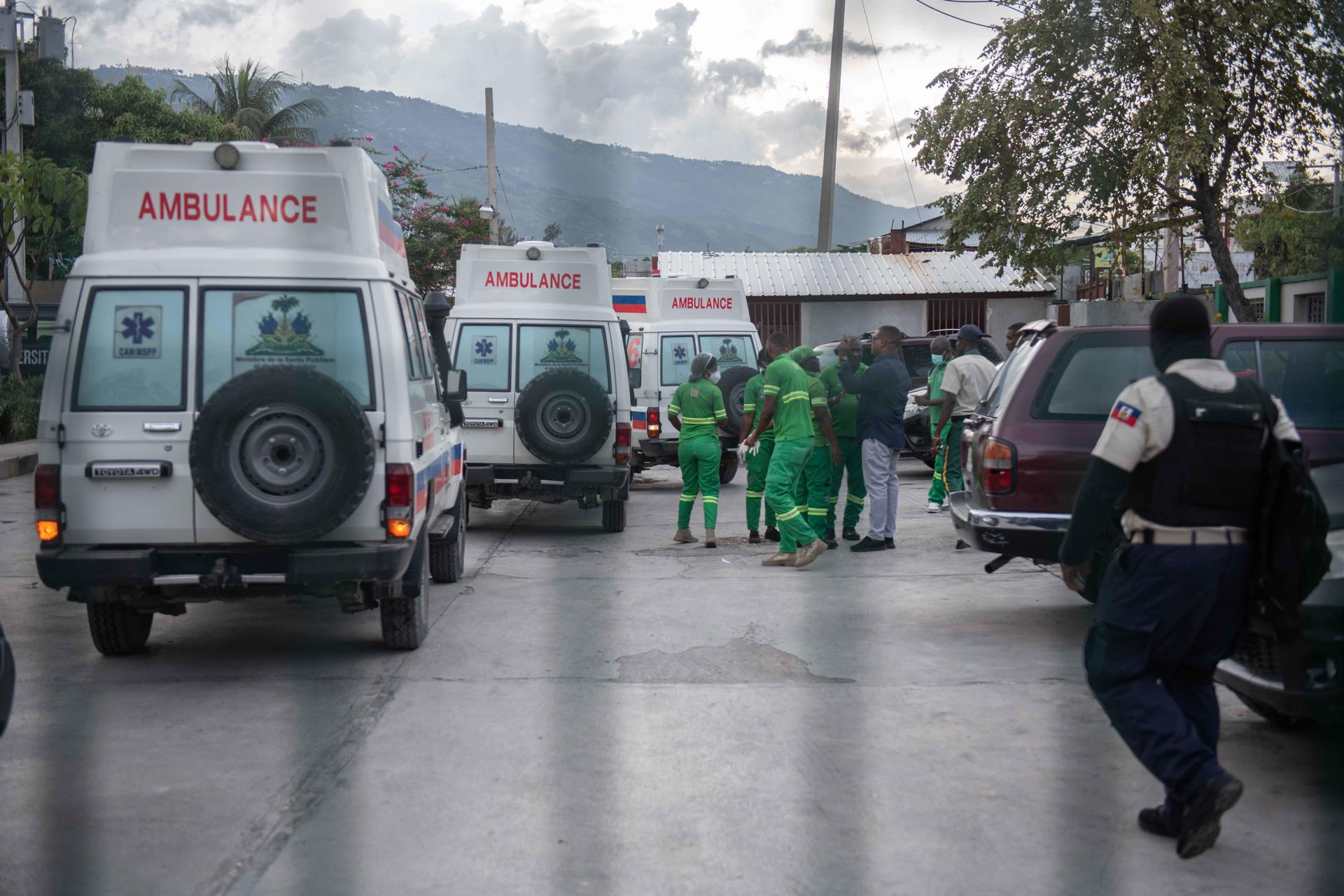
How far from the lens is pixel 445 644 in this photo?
696cm

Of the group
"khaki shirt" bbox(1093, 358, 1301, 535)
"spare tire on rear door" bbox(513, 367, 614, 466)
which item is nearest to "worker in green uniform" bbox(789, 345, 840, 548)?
"spare tire on rear door" bbox(513, 367, 614, 466)

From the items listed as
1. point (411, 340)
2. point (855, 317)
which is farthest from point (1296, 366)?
point (855, 317)

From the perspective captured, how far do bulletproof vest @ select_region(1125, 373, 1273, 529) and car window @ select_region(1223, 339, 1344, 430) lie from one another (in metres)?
3.09

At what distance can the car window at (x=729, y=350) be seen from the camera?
1609 cm

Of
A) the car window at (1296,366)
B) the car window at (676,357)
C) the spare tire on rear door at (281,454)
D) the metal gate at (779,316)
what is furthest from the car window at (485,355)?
the metal gate at (779,316)

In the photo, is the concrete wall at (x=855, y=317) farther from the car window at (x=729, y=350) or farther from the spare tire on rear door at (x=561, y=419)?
the spare tire on rear door at (x=561, y=419)

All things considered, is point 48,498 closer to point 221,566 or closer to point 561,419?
point 221,566

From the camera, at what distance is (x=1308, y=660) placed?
13.9ft

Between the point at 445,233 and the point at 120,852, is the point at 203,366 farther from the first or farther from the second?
the point at 445,233

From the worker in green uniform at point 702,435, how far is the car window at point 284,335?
4867 millimetres

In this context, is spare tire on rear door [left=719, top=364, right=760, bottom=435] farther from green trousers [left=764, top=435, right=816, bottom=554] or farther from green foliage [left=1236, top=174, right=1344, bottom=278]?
green foliage [left=1236, top=174, right=1344, bottom=278]

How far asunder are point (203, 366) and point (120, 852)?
2637 mm

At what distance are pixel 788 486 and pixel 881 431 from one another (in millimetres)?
1086

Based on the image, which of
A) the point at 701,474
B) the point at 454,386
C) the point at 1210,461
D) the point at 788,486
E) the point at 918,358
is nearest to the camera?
the point at 1210,461
